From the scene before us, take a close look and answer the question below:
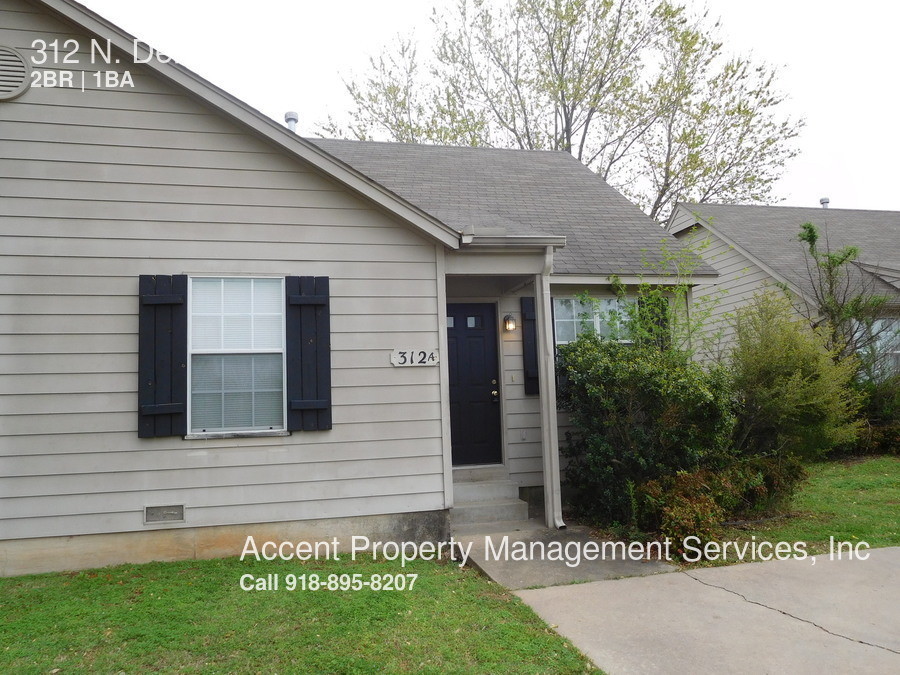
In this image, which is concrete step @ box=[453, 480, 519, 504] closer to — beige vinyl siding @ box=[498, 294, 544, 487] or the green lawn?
beige vinyl siding @ box=[498, 294, 544, 487]

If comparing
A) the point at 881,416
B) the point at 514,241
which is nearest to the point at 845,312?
the point at 881,416

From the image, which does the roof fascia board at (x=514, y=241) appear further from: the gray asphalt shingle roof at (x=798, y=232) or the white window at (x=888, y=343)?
the white window at (x=888, y=343)

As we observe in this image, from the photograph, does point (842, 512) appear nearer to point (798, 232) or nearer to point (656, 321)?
point (656, 321)

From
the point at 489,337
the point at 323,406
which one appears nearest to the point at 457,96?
the point at 489,337

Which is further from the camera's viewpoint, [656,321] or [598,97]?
[598,97]

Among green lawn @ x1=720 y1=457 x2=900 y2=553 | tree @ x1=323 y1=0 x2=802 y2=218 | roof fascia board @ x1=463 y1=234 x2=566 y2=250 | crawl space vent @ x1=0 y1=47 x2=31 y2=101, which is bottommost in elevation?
green lawn @ x1=720 y1=457 x2=900 y2=553

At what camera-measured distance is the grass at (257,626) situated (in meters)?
3.25

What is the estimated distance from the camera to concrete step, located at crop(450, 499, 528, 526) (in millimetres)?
6102

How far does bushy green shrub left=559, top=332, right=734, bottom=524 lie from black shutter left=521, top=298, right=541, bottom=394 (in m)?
0.70

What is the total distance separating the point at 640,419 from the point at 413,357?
2435 mm

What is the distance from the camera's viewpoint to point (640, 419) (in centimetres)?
594

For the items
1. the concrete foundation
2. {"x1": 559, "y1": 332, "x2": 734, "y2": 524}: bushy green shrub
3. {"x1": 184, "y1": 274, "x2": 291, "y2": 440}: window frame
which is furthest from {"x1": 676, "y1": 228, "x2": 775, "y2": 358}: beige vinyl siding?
{"x1": 184, "y1": 274, "x2": 291, "y2": 440}: window frame

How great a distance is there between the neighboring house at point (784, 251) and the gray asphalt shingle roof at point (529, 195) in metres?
2.02

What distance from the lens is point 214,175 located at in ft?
17.4
